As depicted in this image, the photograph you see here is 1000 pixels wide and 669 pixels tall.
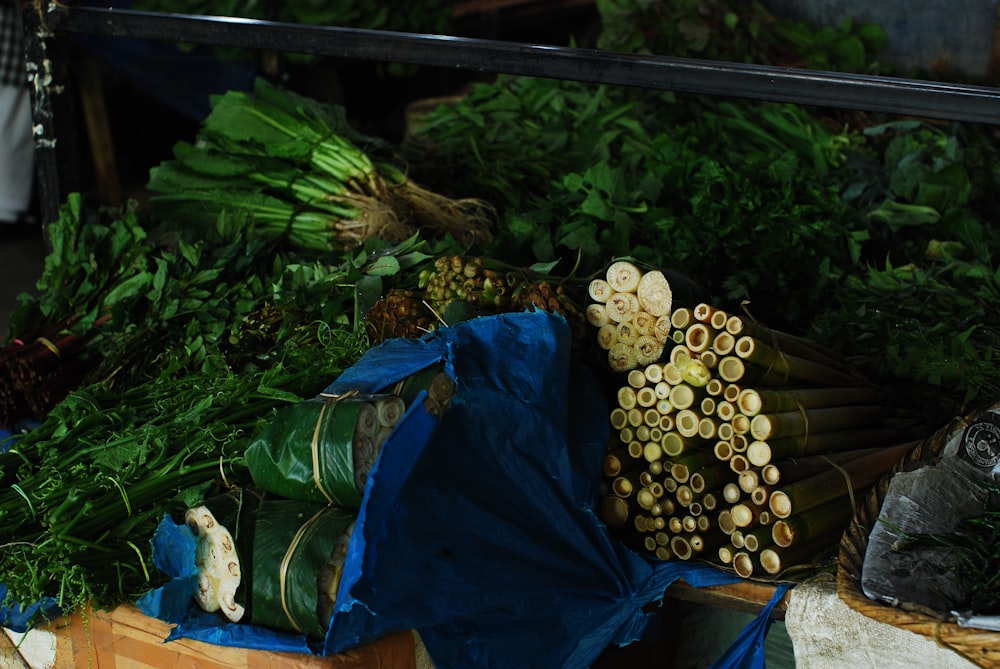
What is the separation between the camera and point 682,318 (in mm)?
2350

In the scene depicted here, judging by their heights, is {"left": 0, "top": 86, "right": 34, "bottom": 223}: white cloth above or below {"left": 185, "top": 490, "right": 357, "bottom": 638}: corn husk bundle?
above

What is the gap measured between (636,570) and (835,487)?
53 cm

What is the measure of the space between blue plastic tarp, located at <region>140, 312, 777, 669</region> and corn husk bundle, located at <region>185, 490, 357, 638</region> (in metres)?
0.04

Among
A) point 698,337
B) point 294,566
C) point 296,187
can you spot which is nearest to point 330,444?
point 294,566

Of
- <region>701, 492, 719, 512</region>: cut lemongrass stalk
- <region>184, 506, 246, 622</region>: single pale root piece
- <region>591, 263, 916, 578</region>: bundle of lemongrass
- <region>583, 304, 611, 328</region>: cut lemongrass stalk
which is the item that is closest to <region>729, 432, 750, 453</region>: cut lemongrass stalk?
<region>591, 263, 916, 578</region>: bundle of lemongrass

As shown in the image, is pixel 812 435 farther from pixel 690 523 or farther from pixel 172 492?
pixel 172 492

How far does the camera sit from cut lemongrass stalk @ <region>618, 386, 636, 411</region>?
2404mm

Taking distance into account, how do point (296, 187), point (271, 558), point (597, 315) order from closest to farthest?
point (271, 558)
point (597, 315)
point (296, 187)

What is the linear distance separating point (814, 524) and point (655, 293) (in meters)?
0.67

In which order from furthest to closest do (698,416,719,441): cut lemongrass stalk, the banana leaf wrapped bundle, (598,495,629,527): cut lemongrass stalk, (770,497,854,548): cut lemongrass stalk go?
1. (598,495,629,527): cut lemongrass stalk
2. (698,416,719,441): cut lemongrass stalk
3. (770,497,854,548): cut lemongrass stalk
4. the banana leaf wrapped bundle

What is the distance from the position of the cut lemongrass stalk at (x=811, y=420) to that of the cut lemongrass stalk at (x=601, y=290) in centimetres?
48

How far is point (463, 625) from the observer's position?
7.32 feet

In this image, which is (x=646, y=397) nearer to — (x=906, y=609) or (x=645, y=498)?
(x=645, y=498)

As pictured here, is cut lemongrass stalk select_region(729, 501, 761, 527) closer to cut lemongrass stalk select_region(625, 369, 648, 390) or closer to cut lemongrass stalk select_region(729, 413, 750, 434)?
cut lemongrass stalk select_region(729, 413, 750, 434)
